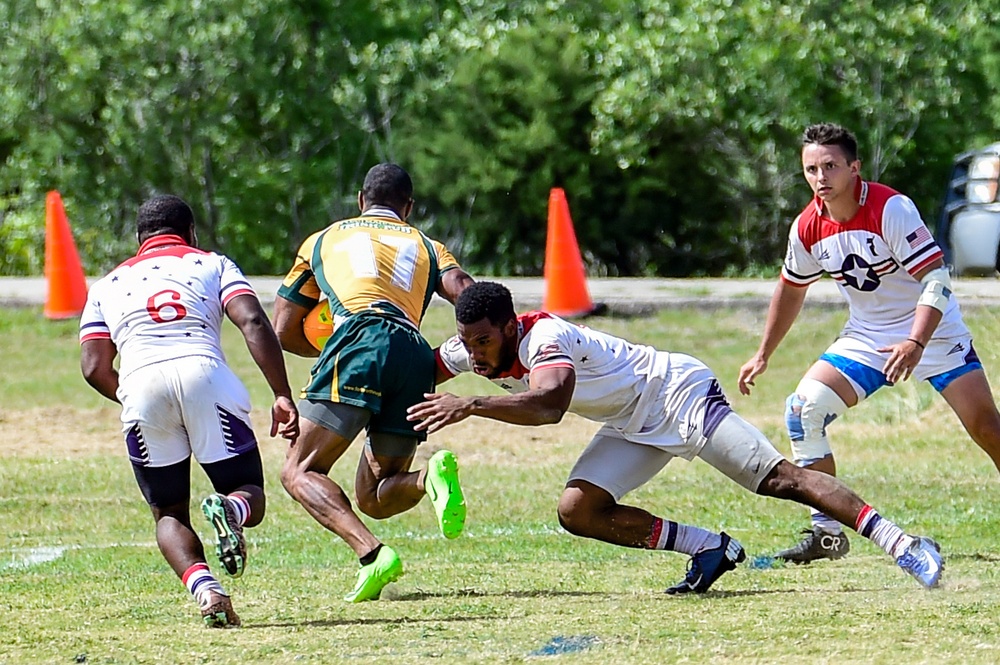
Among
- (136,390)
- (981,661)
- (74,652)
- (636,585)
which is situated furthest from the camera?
(636,585)

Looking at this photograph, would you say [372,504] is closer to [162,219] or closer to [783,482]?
[162,219]

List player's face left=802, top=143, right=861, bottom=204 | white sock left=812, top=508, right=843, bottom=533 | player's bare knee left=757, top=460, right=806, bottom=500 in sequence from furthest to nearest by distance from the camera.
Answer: white sock left=812, top=508, right=843, bottom=533 < player's face left=802, top=143, right=861, bottom=204 < player's bare knee left=757, top=460, right=806, bottom=500

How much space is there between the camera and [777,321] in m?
8.07

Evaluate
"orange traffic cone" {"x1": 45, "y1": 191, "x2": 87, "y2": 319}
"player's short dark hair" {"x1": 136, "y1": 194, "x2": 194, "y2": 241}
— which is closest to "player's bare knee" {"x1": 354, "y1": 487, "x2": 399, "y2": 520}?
"player's short dark hair" {"x1": 136, "y1": 194, "x2": 194, "y2": 241}

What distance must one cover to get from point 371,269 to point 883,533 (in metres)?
2.47

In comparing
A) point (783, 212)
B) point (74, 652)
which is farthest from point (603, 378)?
point (783, 212)

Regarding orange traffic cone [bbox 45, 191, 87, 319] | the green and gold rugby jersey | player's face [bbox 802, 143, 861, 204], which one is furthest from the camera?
orange traffic cone [bbox 45, 191, 87, 319]

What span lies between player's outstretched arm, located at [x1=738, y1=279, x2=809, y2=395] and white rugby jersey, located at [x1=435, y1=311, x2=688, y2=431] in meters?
1.24

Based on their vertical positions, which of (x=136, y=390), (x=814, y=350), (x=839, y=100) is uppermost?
(x=839, y=100)

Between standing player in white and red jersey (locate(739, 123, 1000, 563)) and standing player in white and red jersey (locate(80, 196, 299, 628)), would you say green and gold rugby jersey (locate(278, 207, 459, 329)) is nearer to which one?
standing player in white and red jersey (locate(80, 196, 299, 628))

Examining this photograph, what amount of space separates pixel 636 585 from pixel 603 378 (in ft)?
3.76

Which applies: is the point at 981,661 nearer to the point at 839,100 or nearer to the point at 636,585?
the point at 636,585

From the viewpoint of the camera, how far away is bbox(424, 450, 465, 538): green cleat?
21.4 feet

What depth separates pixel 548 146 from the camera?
68.0ft
